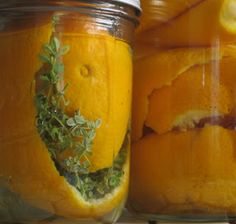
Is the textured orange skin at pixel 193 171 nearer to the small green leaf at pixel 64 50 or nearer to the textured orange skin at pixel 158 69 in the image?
the textured orange skin at pixel 158 69

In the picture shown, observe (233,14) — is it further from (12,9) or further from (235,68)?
(12,9)

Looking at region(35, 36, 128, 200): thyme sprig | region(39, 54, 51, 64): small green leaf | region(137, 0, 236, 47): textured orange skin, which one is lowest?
region(35, 36, 128, 200): thyme sprig

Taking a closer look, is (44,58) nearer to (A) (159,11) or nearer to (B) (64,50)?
(B) (64,50)

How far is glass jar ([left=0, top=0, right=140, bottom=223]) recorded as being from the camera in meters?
0.49

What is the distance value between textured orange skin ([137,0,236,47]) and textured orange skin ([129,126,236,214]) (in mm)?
92

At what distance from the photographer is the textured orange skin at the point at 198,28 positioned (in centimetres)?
59

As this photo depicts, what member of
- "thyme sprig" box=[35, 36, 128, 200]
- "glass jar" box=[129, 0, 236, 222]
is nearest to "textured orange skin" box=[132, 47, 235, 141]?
"glass jar" box=[129, 0, 236, 222]

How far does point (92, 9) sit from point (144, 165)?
0.59ft

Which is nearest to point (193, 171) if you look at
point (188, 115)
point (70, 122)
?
point (188, 115)

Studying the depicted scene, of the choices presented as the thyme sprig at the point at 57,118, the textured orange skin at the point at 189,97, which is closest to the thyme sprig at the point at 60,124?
the thyme sprig at the point at 57,118

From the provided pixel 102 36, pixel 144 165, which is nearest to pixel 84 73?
pixel 102 36

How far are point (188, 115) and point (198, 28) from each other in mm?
91

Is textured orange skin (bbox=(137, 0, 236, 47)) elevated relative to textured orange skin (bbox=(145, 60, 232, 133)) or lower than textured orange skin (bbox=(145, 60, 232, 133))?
elevated

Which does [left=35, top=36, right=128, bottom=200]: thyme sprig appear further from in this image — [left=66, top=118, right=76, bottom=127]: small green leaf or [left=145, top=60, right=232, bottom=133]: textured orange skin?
[left=145, top=60, right=232, bottom=133]: textured orange skin
